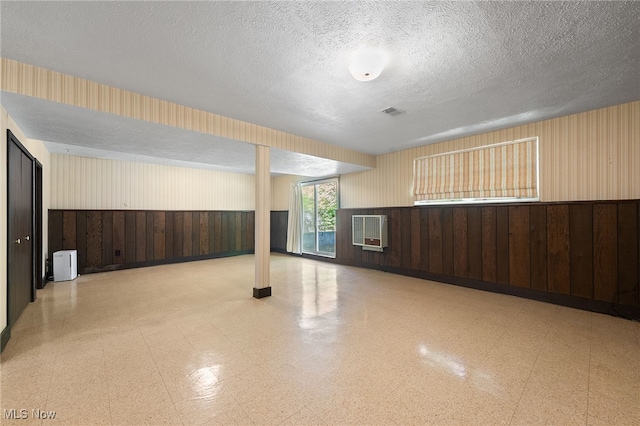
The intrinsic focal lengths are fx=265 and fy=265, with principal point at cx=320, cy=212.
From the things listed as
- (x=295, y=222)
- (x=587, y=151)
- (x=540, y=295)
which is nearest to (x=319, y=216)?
(x=295, y=222)

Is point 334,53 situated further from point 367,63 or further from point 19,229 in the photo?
point 19,229

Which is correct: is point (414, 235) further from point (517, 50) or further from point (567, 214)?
point (517, 50)

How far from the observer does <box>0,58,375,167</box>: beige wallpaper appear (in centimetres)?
223

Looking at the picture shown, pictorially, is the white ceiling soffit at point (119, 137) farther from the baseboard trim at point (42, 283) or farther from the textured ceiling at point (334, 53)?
the baseboard trim at point (42, 283)

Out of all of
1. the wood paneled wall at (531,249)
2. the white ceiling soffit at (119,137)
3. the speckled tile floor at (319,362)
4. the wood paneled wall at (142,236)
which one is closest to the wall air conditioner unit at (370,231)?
the wood paneled wall at (531,249)

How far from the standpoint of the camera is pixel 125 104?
272cm

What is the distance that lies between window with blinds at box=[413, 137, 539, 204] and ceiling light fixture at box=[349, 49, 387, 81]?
2.90m

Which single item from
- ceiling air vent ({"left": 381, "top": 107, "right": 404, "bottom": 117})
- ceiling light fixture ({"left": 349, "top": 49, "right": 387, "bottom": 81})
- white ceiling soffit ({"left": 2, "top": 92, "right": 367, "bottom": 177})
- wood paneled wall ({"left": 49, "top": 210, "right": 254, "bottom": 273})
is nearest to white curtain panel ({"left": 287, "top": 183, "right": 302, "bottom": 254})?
wood paneled wall ({"left": 49, "top": 210, "right": 254, "bottom": 273})

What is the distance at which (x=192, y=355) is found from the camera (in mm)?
2211

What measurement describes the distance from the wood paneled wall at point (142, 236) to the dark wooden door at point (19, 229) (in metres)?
1.77

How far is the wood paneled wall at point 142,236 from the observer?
524 cm

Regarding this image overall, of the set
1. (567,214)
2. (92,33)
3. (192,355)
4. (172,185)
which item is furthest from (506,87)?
(172,185)

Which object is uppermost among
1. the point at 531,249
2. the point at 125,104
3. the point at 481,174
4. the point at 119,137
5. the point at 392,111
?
the point at 392,111

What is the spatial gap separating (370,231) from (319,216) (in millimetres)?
2166
